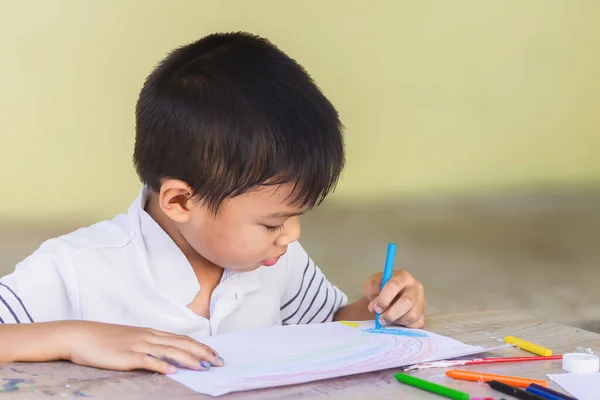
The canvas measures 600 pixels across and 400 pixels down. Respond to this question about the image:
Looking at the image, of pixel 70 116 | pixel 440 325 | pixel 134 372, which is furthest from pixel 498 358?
pixel 70 116

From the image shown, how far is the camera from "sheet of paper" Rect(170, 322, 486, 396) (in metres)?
0.68

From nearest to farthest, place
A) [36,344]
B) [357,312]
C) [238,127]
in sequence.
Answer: [36,344], [238,127], [357,312]

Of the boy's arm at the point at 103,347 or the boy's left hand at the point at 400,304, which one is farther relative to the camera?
the boy's left hand at the point at 400,304

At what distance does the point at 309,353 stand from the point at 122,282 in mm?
297

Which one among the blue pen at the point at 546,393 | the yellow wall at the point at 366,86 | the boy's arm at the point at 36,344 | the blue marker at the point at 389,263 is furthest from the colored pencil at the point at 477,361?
the yellow wall at the point at 366,86

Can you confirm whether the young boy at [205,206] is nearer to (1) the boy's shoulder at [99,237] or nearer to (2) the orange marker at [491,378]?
(1) the boy's shoulder at [99,237]

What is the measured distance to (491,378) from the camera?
2.29ft

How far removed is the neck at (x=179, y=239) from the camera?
3.30ft

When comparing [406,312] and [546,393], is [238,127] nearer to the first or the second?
[406,312]

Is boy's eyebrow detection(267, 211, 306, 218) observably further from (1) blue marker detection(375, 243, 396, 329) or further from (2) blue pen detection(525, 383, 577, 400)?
(2) blue pen detection(525, 383, 577, 400)

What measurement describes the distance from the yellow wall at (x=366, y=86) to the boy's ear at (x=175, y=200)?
0.95m

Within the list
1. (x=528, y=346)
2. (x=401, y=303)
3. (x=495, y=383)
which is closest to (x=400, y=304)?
(x=401, y=303)

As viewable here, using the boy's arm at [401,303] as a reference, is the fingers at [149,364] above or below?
below

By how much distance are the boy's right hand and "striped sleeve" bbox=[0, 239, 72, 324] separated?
6.1 inches
